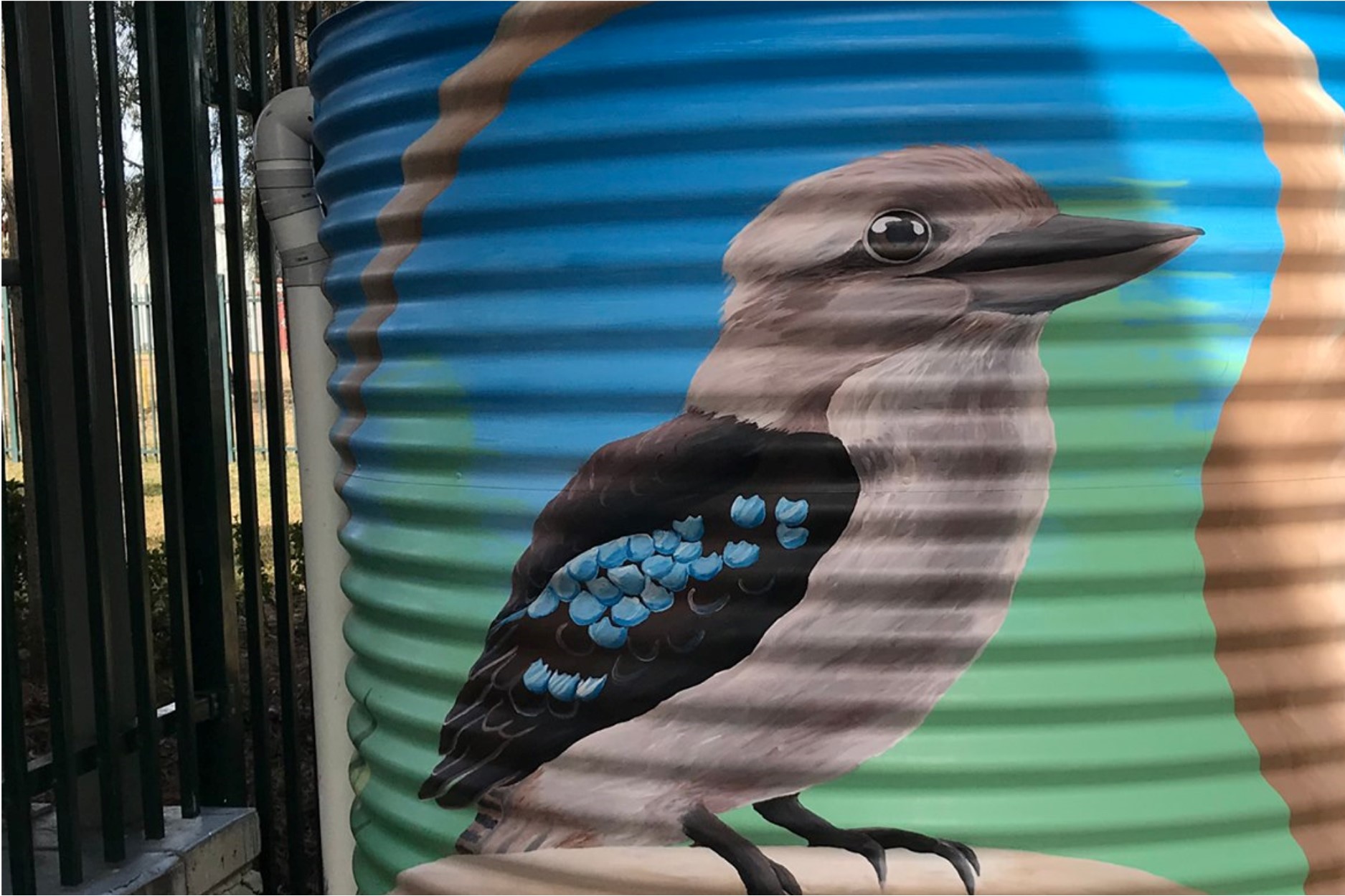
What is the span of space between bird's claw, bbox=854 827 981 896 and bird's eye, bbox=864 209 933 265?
74 cm

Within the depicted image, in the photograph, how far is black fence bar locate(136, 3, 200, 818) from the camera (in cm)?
341

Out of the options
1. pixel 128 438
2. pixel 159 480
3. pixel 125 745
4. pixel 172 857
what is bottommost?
pixel 172 857

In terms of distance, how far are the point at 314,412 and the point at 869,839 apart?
1.25 metres

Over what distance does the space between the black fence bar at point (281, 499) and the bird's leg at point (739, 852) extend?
226cm

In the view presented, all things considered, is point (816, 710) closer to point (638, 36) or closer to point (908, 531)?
point (908, 531)

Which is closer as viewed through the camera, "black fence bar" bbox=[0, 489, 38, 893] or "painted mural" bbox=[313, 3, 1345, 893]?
"painted mural" bbox=[313, 3, 1345, 893]

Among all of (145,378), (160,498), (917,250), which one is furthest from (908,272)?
(160,498)

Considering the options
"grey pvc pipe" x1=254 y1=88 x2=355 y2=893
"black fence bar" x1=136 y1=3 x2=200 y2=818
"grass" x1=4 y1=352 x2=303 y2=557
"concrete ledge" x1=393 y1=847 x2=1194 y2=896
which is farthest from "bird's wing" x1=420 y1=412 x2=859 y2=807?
"grass" x1=4 y1=352 x2=303 y2=557

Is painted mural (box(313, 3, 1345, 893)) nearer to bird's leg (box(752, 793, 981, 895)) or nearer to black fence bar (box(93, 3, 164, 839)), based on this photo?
bird's leg (box(752, 793, 981, 895))

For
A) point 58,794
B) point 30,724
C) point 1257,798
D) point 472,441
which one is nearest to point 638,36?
point 472,441

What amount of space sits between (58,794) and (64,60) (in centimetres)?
163

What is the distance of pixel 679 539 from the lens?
6.07 feet

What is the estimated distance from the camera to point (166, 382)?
3451 millimetres

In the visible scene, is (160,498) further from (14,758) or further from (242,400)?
(14,758)
